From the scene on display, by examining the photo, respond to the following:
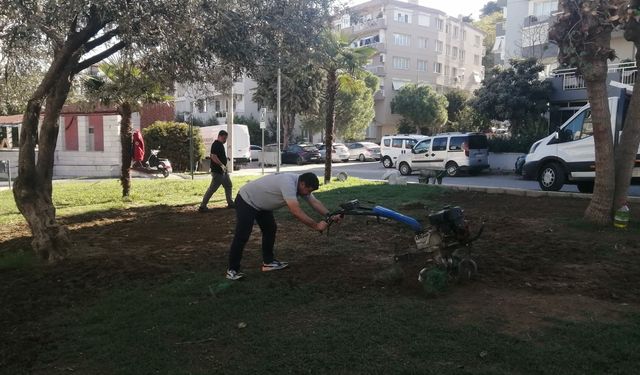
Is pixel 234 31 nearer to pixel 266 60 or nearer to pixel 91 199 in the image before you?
pixel 266 60

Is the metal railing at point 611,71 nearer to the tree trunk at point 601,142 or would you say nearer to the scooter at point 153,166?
the tree trunk at point 601,142

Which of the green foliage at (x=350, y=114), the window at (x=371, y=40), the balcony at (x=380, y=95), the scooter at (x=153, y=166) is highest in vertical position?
the window at (x=371, y=40)

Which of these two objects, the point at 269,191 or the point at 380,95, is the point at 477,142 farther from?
the point at 380,95

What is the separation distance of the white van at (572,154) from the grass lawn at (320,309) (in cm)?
Answer: 569

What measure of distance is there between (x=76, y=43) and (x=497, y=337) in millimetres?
6284

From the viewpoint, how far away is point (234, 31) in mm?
7875

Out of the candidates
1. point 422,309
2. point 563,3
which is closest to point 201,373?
point 422,309

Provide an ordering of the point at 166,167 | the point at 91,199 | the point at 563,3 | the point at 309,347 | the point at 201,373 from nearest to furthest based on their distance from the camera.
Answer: the point at 201,373
the point at 309,347
the point at 563,3
the point at 91,199
the point at 166,167

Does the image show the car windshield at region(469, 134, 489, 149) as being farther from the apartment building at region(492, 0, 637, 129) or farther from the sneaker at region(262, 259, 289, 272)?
the sneaker at region(262, 259, 289, 272)

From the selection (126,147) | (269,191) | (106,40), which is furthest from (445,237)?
(126,147)

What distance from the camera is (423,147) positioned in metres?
23.3

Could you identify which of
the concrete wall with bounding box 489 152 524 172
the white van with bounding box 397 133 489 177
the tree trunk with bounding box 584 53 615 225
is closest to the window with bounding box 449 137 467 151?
the white van with bounding box 397 133 489 177

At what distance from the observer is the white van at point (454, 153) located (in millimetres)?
21922

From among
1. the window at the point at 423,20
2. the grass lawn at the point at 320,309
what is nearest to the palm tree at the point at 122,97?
the grass lawn at the point at 320,309
